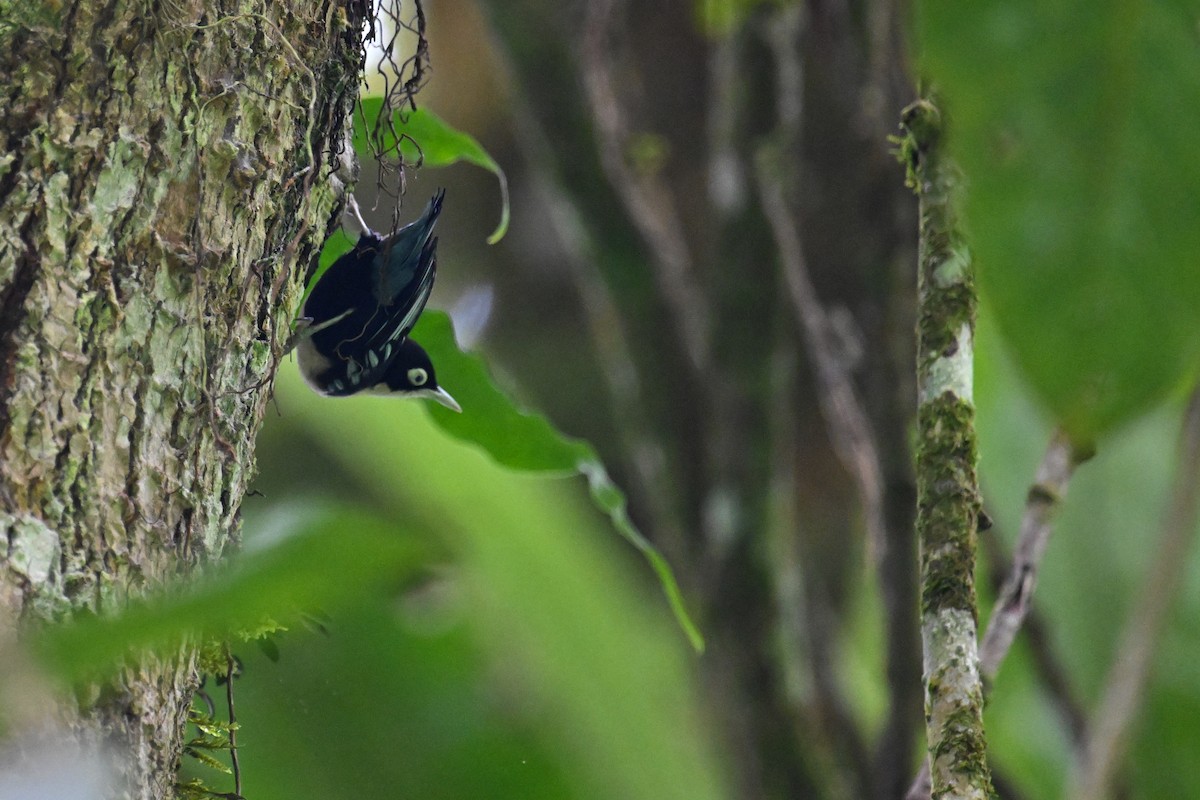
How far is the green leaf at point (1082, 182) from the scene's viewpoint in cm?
44

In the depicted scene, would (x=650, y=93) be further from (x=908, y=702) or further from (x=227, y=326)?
Result: (x=227, y=326)

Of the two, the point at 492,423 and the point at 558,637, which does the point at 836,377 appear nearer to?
the point at 492,423

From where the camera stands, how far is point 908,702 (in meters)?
2.13

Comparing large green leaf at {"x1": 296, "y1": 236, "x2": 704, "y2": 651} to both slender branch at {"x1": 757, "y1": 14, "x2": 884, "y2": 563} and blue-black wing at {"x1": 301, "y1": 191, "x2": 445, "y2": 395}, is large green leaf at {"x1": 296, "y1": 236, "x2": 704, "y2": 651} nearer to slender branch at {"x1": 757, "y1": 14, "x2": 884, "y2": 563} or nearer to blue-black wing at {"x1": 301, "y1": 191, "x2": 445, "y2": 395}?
blue-black wing at {"x1": 301, "y1": 191, "x2": 445, "y2": 395}

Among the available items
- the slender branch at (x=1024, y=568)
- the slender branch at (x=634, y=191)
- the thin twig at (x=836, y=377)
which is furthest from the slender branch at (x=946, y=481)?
the slender branch at (x=634, y=191)

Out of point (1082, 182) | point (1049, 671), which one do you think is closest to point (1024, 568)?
point (1082, 182)

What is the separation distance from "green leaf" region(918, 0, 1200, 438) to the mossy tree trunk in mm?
638

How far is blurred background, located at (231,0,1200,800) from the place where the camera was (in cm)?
116

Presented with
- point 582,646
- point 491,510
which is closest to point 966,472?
point 582,646

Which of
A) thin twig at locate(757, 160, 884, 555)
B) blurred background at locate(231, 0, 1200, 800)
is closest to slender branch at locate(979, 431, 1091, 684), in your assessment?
blurred background at locate(231, 0, 1200, 800)

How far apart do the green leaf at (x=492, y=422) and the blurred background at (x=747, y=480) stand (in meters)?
0.03

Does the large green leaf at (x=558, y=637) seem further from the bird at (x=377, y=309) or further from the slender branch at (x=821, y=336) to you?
the slender branch at (x=821, y=336)

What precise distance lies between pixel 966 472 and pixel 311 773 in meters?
0.58

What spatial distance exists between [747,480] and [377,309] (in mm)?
1157
